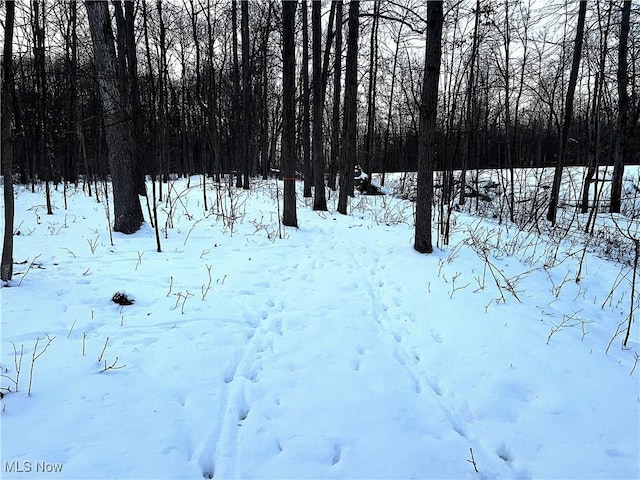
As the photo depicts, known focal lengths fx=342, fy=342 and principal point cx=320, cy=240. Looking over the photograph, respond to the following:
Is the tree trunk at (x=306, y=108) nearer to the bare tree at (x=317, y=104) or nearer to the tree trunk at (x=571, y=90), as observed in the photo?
the bare tree at (x=317, y=104)

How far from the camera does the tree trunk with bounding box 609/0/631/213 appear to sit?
963cm

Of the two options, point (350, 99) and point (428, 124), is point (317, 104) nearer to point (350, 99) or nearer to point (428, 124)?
point (350, 99)

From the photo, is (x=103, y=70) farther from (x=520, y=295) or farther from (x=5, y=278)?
(x=520, y=295)

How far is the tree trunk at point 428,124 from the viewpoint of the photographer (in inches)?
208

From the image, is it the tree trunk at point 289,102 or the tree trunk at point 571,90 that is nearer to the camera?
the tree trunk at point 289,102

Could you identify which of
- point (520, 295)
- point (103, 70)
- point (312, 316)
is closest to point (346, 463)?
point (312, 316)

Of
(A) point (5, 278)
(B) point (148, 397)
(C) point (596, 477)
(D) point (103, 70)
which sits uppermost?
(D) point (103, 70)

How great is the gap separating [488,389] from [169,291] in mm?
3339

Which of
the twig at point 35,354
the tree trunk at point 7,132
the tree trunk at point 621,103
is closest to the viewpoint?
the twig at point 35,354

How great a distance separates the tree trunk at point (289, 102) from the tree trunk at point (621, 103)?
8.24 m

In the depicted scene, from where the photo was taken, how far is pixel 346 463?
193cm

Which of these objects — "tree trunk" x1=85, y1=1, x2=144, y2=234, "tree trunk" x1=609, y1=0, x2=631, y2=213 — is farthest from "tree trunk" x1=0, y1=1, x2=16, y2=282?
"tree trunk" x1=609, y1=0, x2=631, y2=213

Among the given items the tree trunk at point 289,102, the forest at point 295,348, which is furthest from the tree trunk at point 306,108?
the forest at point 295,348

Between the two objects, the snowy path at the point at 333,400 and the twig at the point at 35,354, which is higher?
the twig at the point at 35,354
